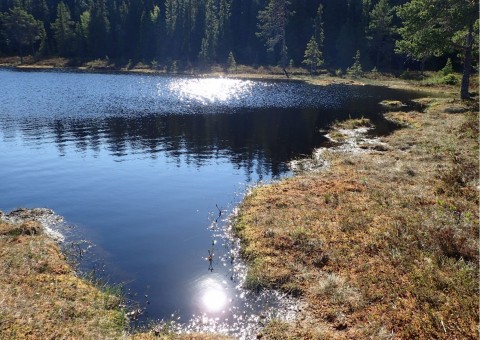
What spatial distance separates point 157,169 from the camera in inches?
1230

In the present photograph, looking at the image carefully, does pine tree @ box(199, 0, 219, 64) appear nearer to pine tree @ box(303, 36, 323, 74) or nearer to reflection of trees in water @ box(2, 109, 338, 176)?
pine tree @ box(303, 36, 323, 74)

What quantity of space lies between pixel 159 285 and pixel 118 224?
22.2 feet

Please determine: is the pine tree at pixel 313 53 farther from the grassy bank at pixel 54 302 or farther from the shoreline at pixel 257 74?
the grassy bank at pixel 54 302

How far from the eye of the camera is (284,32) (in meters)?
148

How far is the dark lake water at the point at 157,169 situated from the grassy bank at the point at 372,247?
2.16 meters

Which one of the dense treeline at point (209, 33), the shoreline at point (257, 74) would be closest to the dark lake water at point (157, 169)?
the shoreline at point (257, 74)

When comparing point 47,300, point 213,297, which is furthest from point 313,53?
point 47,300

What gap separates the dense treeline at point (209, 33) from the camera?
143 meters

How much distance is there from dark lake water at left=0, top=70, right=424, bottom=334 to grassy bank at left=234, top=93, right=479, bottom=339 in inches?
85.0

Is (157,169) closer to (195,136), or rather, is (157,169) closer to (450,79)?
(195,136)

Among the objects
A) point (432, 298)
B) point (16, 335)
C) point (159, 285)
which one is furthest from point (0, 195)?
point (432, 298)

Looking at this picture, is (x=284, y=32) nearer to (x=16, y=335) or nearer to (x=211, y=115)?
(x=211, y=115)

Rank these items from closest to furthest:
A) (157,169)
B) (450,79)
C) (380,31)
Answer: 1. (157,169)
2. (450,79)
3. (380,31)

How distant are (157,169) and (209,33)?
434 feet
